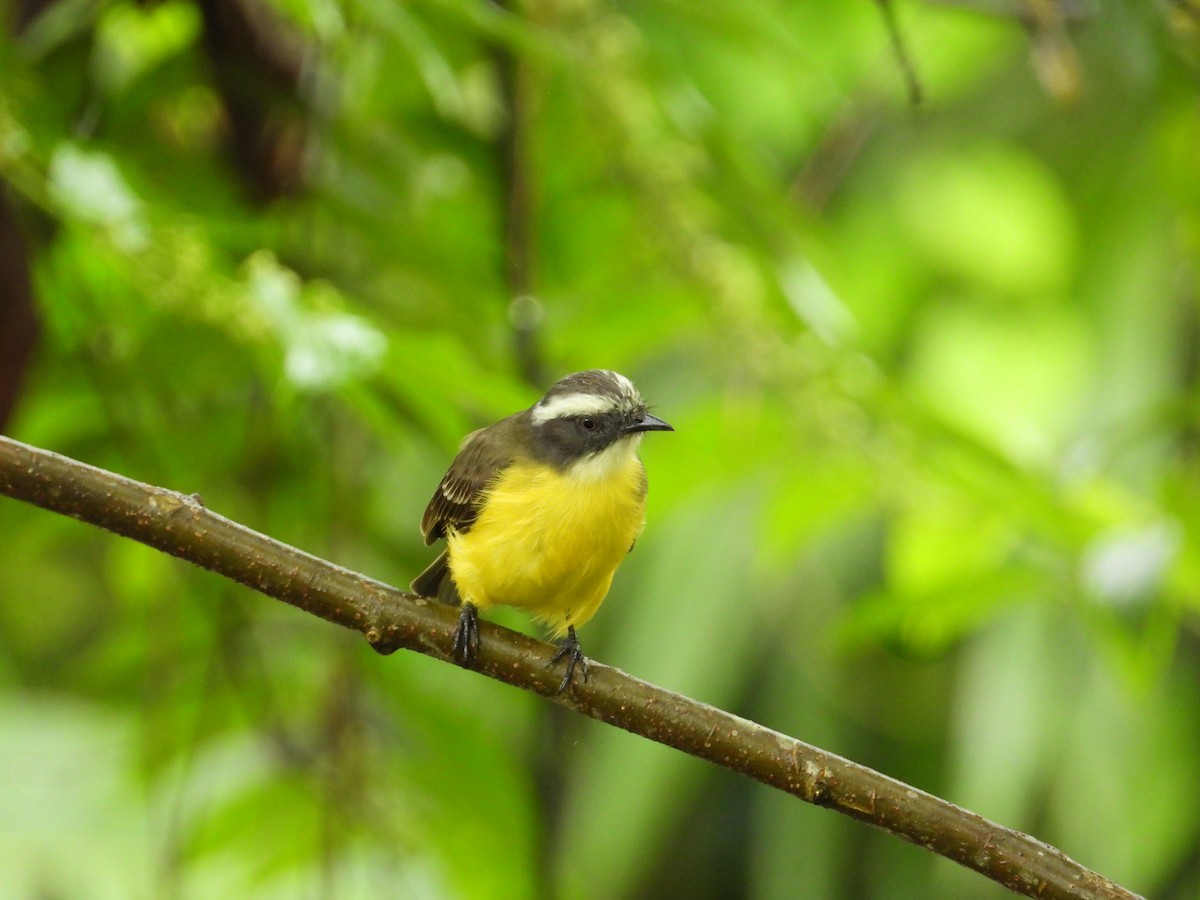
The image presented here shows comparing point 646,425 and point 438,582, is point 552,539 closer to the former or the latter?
point 646,425

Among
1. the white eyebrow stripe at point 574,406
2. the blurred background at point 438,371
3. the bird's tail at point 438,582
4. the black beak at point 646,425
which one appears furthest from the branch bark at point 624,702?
the bird's tail at point 438,582

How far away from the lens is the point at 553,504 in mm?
2406

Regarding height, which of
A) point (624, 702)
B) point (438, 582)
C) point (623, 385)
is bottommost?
point (624, 702)

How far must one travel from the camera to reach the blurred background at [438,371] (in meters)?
2.11

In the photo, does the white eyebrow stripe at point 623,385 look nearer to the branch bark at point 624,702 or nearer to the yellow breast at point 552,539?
the yellow breast at point 552,539

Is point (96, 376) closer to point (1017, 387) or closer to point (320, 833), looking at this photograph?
point (320, 833)

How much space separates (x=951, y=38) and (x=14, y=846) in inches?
139

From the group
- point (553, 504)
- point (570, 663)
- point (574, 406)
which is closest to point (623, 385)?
point (574, 406)

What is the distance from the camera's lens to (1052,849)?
1619 mm

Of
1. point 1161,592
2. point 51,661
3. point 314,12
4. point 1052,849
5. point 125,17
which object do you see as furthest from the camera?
point 51,661

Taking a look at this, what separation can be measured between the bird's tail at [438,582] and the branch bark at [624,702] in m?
0.96

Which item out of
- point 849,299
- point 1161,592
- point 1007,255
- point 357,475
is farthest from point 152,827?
point 1007,255

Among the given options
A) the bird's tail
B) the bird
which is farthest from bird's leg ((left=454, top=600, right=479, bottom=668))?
the bird's tail

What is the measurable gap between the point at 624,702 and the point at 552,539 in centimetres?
66
